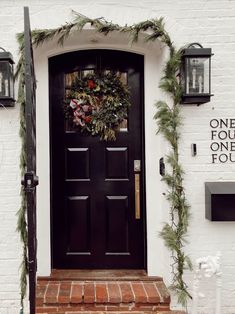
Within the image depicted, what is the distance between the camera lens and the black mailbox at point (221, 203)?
359 centimetres

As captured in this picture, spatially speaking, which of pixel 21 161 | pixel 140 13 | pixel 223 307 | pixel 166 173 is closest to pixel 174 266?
pixel 223 307

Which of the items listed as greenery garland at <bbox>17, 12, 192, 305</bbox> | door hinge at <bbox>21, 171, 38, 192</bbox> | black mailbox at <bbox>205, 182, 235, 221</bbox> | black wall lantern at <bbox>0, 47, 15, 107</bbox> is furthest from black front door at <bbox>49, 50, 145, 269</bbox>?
door hinge at <bbox>21, 171, 38, 192</bbox>

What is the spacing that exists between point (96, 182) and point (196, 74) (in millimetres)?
1480

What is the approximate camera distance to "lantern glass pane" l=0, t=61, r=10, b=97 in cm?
352

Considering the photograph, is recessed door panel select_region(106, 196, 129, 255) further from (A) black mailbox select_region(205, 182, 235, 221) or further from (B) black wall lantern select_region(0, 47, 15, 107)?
(B) black wall lantern select_region(0, 47, 15, 107)

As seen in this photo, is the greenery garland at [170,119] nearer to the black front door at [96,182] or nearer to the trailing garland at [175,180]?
the trailing garland at [175,180]

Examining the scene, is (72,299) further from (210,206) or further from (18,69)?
(18,69)

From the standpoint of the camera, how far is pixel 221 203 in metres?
3.62

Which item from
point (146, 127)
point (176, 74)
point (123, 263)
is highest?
point (176, 74)

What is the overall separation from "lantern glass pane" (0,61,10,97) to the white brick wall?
0.65ft

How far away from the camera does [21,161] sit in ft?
12.1

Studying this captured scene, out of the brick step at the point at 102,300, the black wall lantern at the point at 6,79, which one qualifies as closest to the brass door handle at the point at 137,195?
the brick step at the point at 102,300

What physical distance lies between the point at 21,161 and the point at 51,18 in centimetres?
135

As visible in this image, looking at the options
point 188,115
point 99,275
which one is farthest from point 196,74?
point 99,275
